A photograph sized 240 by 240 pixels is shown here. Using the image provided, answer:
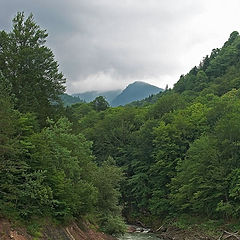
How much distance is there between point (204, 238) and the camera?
41.0m

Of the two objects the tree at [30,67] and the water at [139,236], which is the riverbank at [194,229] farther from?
the tree at [30,67]

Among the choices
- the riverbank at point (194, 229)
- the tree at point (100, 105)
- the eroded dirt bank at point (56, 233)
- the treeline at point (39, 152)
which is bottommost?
the riverbank at point (194, 229)

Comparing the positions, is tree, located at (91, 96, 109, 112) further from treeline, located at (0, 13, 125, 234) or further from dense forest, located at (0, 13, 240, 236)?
treeline, located at (0, 13, 125, 234)

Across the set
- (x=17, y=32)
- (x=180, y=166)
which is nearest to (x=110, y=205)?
(x=180, y=166)

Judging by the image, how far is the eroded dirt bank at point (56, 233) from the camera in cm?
2086

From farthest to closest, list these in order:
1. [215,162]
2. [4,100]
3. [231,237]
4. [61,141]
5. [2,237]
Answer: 1. [215,162]
2. [231,237]
3. [61,141]
4. [4,100]
5. [2,237]

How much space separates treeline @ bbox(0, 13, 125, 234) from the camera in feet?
74.1

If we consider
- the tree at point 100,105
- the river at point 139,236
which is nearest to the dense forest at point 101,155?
the river at point 139,236

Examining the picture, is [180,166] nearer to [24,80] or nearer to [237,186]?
[237,186]

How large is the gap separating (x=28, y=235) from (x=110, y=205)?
1761 centimetres

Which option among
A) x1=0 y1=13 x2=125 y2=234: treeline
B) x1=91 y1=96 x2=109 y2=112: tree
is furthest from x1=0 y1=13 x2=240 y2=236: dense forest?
x1=91 y1=96 x2=109 y2=112: tree

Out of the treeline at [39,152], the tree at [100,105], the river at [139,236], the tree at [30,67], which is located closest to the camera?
the treeline at [39,152]

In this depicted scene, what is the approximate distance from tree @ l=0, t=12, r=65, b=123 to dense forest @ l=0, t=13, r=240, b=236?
108 mm

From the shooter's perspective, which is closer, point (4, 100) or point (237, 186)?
point (4, 100)
